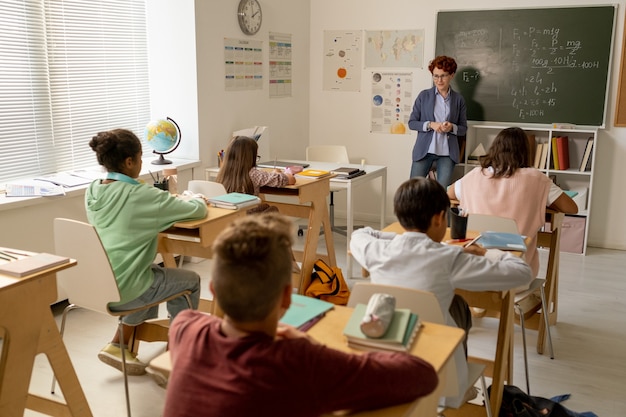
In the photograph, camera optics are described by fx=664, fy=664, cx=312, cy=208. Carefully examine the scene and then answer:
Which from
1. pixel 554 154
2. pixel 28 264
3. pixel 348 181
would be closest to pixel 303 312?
pixel 28 264

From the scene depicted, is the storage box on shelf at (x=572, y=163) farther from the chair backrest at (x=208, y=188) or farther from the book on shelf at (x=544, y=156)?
the chair backrest at (x=208, y=188)

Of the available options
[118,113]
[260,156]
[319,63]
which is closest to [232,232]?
[118,113]

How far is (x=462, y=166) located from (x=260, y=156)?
192 centimetres

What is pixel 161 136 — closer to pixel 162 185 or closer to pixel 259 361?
pixel 162 185

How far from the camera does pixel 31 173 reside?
433cm

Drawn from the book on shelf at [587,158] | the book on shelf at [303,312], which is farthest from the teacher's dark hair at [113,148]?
the book on shelf at [587,158]

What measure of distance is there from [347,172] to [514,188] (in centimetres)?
181

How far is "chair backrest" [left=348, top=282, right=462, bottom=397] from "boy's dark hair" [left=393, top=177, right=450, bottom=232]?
0.30 meters

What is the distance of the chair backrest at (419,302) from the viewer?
199 centimetres

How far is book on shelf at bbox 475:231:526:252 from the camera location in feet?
8.93

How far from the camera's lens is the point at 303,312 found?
6.26 feet

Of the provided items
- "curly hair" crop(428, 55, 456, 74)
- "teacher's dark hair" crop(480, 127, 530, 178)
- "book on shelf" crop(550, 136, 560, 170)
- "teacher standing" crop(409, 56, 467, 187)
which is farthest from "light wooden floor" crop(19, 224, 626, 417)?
"curly hair" crop(428, 55, 456, 74)

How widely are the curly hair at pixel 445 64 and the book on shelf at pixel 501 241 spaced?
9.95ft

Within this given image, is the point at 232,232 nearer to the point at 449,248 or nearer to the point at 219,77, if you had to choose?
the point at 449,248
